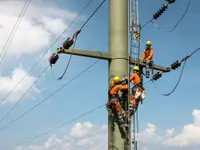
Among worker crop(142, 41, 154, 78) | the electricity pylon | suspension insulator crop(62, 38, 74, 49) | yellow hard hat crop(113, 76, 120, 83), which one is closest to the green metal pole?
the electricity pylon

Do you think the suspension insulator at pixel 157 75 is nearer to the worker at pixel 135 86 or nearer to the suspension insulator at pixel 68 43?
the worker at pixel 135 86

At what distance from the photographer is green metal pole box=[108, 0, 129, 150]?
16.2 m

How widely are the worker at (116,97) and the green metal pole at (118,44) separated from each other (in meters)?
0.47

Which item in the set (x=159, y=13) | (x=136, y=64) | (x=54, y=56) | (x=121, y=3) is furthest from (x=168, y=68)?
(x=54, y=56)

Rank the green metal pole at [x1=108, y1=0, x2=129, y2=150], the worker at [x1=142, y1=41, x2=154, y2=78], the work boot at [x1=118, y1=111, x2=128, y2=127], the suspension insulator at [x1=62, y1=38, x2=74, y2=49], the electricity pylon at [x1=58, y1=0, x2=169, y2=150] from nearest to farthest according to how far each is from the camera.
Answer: the work boot at [x1=118, y1=111, x2=128, y2=127] → the green metal pole at [x1=108, y1=0, x2=129, y2=150] → the electricity pylon at [x1=58, y1=0, x2=169, y2=150] → the suspension insulator at [x1=62, y1=38, x2=74, y2=49] → the worker at [x1=142, y1=41, x2=154, y2=78]

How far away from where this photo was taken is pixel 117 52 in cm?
1708

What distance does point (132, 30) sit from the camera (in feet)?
58.4

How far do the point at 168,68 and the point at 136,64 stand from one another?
166 centimetres

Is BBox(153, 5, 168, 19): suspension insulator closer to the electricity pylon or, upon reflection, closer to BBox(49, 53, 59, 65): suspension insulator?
the electricity pylon

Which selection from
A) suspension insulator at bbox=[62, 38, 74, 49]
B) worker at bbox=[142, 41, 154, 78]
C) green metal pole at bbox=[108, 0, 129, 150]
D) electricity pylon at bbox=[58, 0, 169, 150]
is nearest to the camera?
green metal pole at bbox=[108, 0, 129, 150]

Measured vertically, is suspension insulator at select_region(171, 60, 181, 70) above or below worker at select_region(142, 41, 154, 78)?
below

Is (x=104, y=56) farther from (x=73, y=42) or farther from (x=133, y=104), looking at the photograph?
(x=133, y=104)

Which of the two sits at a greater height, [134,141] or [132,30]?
[132,30]

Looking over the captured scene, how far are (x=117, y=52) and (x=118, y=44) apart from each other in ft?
1.43
